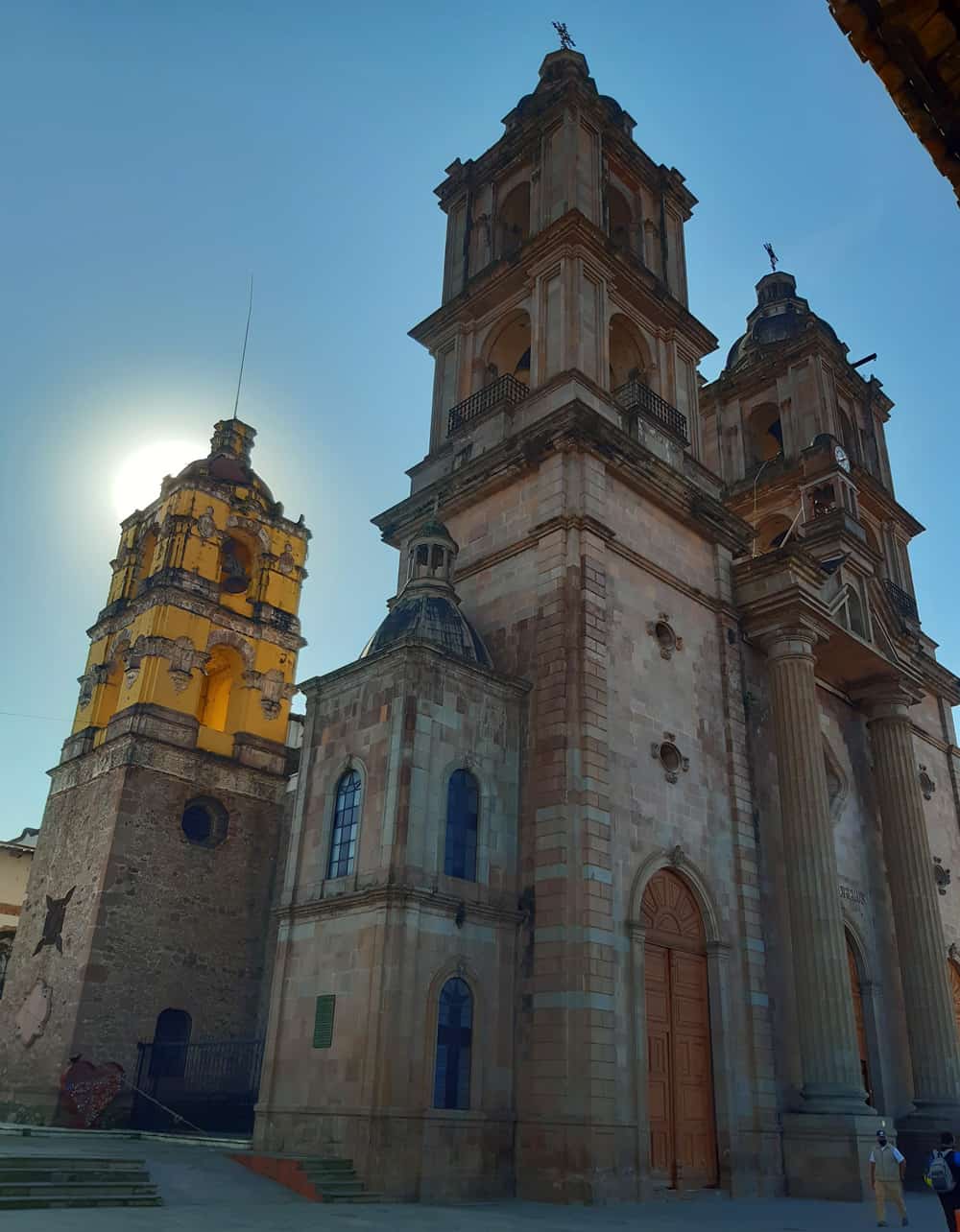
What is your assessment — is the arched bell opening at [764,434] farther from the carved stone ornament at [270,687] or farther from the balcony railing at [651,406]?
the carved stone ornament at [270,687]

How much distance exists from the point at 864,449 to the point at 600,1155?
2960cm

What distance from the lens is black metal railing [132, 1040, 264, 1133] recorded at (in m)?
27.9

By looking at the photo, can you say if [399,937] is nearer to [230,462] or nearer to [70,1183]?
[70,1183]

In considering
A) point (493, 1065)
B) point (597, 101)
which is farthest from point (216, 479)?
point (493, 1065)

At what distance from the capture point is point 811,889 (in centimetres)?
2227

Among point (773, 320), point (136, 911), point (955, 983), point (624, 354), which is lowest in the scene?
point (955, 983)

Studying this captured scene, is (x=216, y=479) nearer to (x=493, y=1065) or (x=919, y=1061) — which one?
(x=493, y=1065)

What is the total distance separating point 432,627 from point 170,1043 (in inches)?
639

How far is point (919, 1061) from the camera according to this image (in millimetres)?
24781

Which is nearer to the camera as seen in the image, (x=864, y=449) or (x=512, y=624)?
(x=512, y=624)

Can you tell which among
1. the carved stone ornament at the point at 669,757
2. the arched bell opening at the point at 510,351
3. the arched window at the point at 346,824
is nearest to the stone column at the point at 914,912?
the carved stone ornament at the point at 669,757

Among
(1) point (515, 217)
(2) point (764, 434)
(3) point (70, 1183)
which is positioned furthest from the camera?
(2) point (764, 434)

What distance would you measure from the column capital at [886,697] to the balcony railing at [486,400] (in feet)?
42.7

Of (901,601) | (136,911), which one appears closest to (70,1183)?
(136,911)
